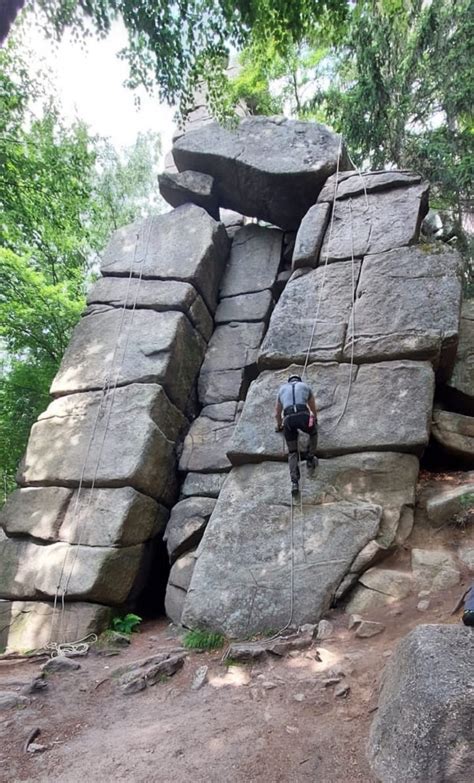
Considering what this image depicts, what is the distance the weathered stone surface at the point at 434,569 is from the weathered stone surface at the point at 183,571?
3068 mm

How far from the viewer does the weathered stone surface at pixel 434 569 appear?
4980 millimetres

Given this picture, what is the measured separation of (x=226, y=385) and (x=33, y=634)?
4.99 meters

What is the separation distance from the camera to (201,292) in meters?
9.94

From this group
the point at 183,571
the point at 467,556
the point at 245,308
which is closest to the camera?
the point at 467,556

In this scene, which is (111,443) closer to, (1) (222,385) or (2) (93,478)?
(2) (93,478)

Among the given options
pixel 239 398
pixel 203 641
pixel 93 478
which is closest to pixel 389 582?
pixel 203 641

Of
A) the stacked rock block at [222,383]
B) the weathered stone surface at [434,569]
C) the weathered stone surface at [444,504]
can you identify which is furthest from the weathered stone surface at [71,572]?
the weathered stone surface at [444,504]

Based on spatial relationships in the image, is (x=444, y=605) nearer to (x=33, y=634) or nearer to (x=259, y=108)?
(x=33, y=634)

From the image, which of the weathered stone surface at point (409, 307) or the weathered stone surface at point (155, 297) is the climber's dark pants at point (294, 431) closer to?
the weathered stone surface at point (409, 307)

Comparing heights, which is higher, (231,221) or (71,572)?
(231,221)

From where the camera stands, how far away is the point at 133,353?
8.80 meters

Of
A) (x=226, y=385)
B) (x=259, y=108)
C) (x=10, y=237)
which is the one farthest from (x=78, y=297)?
(x=259, y=108)

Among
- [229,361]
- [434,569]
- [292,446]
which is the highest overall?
[229,361]

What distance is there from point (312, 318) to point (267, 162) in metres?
4.34
